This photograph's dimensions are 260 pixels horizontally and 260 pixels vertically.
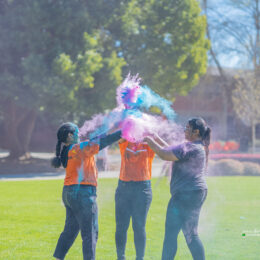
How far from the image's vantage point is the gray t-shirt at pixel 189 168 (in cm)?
404

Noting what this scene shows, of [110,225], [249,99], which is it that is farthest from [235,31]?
[110,225]

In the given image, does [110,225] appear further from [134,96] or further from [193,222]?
[134,96]

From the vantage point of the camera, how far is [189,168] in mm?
4105

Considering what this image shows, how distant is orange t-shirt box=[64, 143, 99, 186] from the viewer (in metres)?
4.10

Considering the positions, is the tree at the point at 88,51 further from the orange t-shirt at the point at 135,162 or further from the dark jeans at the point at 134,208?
the dark jeans at the point at 134,208

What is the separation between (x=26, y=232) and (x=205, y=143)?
3.61 m

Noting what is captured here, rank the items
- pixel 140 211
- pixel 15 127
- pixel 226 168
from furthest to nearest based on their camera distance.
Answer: pixel 15 127
pixel 226 168
pixel 140 211

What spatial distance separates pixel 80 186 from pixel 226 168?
1333cm

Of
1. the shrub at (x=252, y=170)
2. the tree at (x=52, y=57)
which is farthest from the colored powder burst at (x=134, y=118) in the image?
the shrub at (x=252, y=170)

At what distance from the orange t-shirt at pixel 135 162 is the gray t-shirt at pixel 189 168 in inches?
16.7

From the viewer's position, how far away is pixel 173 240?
408 centimetres

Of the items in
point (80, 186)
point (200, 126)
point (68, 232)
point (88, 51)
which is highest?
point (88, 51)

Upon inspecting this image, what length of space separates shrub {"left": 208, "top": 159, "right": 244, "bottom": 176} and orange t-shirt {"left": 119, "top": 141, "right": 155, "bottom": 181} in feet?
40.5

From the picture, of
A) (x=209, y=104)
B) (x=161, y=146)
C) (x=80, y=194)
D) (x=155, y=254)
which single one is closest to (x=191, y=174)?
(x=161, y=146)
